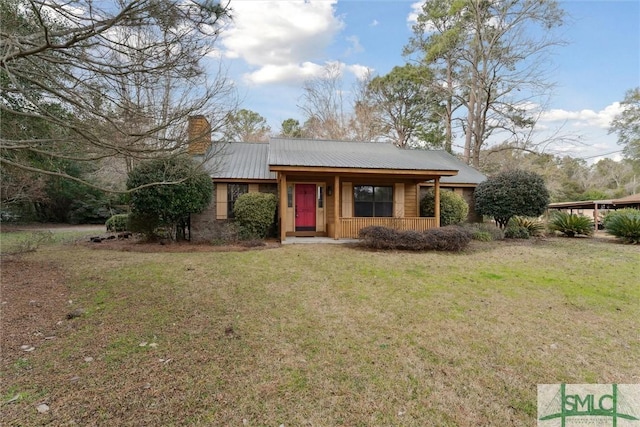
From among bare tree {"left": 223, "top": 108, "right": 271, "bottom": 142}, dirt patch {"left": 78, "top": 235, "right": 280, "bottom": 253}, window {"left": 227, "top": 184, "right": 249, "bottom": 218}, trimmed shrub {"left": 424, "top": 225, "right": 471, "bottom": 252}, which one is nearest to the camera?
trimmed shrub {"left": 424, "top": 225, "right": 471, "bottom": 252}

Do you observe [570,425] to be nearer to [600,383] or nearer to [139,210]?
[600,383]

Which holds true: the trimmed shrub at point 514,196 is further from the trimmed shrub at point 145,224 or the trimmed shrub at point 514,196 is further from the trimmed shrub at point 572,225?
the trimmed shrub at point 145,224

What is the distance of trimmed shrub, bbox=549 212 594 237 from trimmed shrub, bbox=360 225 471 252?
775 cm

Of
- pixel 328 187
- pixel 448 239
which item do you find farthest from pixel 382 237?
pixel 328 187

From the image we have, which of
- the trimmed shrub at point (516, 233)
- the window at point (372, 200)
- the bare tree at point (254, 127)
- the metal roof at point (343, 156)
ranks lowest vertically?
the trimmed shrub at point (516, 233)

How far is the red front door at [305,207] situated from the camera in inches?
493

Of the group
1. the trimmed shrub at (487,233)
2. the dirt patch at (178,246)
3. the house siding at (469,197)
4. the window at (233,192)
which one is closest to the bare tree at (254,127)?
the window at (233,192)

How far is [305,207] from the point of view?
41.3ft

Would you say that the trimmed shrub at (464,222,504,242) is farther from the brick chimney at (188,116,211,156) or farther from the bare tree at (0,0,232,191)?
the bare tree at (0,0,232,191)

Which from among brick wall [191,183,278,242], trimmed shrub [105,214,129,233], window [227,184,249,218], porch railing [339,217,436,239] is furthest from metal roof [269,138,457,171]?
trimmed shrub [105,214,129,233]

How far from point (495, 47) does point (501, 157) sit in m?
14.1

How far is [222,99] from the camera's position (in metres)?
6.86

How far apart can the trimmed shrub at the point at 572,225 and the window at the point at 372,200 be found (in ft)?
26.2

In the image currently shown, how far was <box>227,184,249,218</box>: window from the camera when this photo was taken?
12.1 meters
